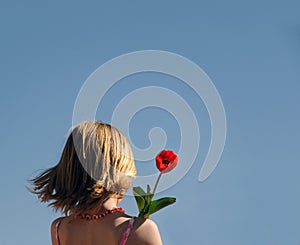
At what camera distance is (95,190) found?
15.2ft

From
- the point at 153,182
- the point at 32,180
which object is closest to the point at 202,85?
the point at 153,182

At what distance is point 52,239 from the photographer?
495cm

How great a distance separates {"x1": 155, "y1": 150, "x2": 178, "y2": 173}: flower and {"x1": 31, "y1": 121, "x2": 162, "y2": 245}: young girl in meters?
0.21

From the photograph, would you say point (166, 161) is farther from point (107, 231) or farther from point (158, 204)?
point (107, 231)

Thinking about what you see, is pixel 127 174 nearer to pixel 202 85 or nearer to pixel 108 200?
pixel 108 200

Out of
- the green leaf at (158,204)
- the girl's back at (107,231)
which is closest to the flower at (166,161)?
the green leaf at (158,204)

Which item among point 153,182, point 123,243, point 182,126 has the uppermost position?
point 182,126

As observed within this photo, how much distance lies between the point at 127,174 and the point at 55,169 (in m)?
0.51

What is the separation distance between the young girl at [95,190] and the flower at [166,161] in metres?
0.21

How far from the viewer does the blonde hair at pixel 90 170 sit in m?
4.67

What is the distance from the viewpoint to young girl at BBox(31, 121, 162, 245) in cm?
462

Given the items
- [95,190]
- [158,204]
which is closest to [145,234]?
[158,204]

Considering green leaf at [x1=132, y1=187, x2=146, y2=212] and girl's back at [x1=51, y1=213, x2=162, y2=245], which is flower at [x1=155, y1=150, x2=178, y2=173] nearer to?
green leaf at [x1=132, y1=187, x2=146, y2=212]

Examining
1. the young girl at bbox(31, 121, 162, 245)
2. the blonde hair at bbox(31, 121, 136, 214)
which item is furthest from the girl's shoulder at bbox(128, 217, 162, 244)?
the blonde hair at bbox(31, 121, 136, 214)
